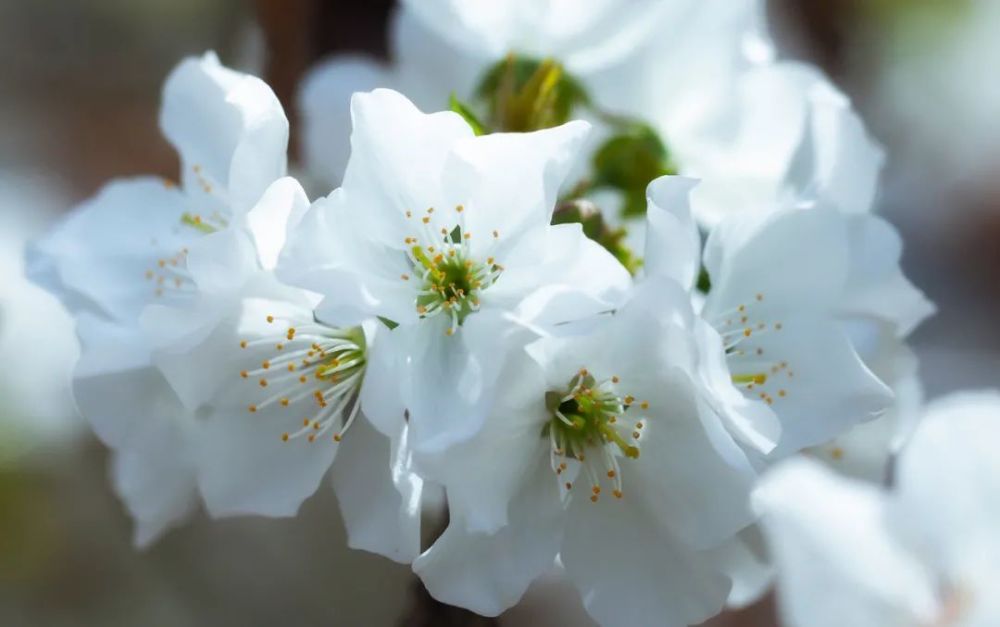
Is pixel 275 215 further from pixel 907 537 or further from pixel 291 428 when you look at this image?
pixel 907 537

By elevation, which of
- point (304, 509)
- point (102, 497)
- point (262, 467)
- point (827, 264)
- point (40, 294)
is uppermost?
point (827, 264)

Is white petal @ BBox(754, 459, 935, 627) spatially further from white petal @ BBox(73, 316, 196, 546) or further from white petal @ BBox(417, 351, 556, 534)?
white petal @ BBox(73, 316, 196, 546)

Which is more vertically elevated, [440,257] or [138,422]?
[440,257]

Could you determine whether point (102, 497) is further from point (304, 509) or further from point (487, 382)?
point (487, 382)

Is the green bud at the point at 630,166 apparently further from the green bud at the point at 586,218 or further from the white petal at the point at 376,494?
the white petal at the point at 376,494

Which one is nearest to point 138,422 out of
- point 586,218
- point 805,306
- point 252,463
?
point 252,463

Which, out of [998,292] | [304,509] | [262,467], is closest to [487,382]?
[262,467]

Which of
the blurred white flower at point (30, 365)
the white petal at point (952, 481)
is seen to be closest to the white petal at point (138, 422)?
the white petal at point (952, 481)
